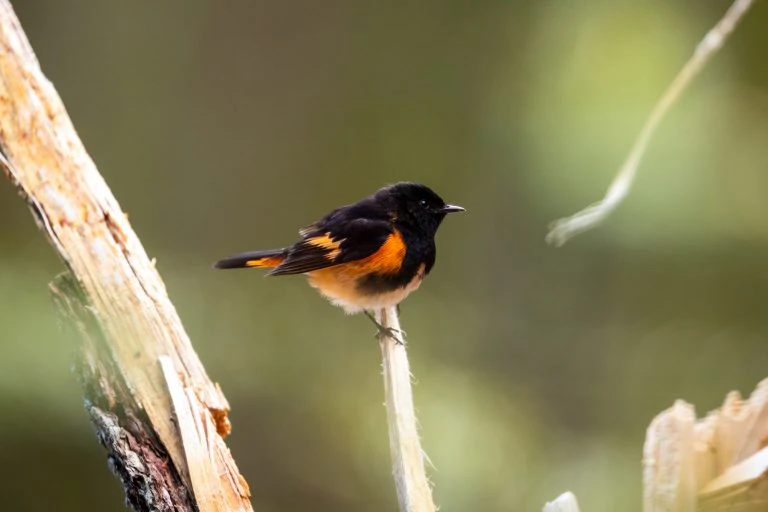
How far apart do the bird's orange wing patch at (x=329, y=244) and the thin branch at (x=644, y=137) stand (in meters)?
0.36

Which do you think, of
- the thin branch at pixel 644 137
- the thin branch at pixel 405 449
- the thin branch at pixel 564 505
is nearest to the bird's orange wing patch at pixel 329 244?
the thin branch at pixel 405 449

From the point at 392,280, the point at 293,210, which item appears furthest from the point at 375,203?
the point at 293,210

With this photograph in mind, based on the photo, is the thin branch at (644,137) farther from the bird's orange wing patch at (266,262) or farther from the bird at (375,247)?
the bird's orange wing patch at (266,262)

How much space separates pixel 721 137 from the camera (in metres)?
1.00

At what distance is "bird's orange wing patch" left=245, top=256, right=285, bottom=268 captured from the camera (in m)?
1.10

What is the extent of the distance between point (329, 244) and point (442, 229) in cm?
25

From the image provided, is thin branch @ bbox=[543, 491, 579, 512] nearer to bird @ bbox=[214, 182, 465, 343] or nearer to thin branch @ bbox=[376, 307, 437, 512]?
thin branch @ bbox=[376, 307, 437, 512]

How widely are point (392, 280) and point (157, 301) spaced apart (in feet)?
1.31

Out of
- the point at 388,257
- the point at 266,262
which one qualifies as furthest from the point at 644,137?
the point at 266,262

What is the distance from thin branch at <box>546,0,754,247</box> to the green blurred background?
0.02 meters

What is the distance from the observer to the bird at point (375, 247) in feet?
3.48

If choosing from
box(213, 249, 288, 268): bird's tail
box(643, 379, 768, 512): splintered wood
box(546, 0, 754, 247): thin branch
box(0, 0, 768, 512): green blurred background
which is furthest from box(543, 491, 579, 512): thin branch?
box(213, 249, 288, 268): bird's tail

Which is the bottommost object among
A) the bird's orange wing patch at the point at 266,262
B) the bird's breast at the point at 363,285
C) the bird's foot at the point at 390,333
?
the bird's foot at the point at 390,333

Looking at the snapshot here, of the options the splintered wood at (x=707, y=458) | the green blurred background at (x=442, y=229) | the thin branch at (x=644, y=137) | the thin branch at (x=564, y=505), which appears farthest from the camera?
the green blurred background at (x=442, y=229)
